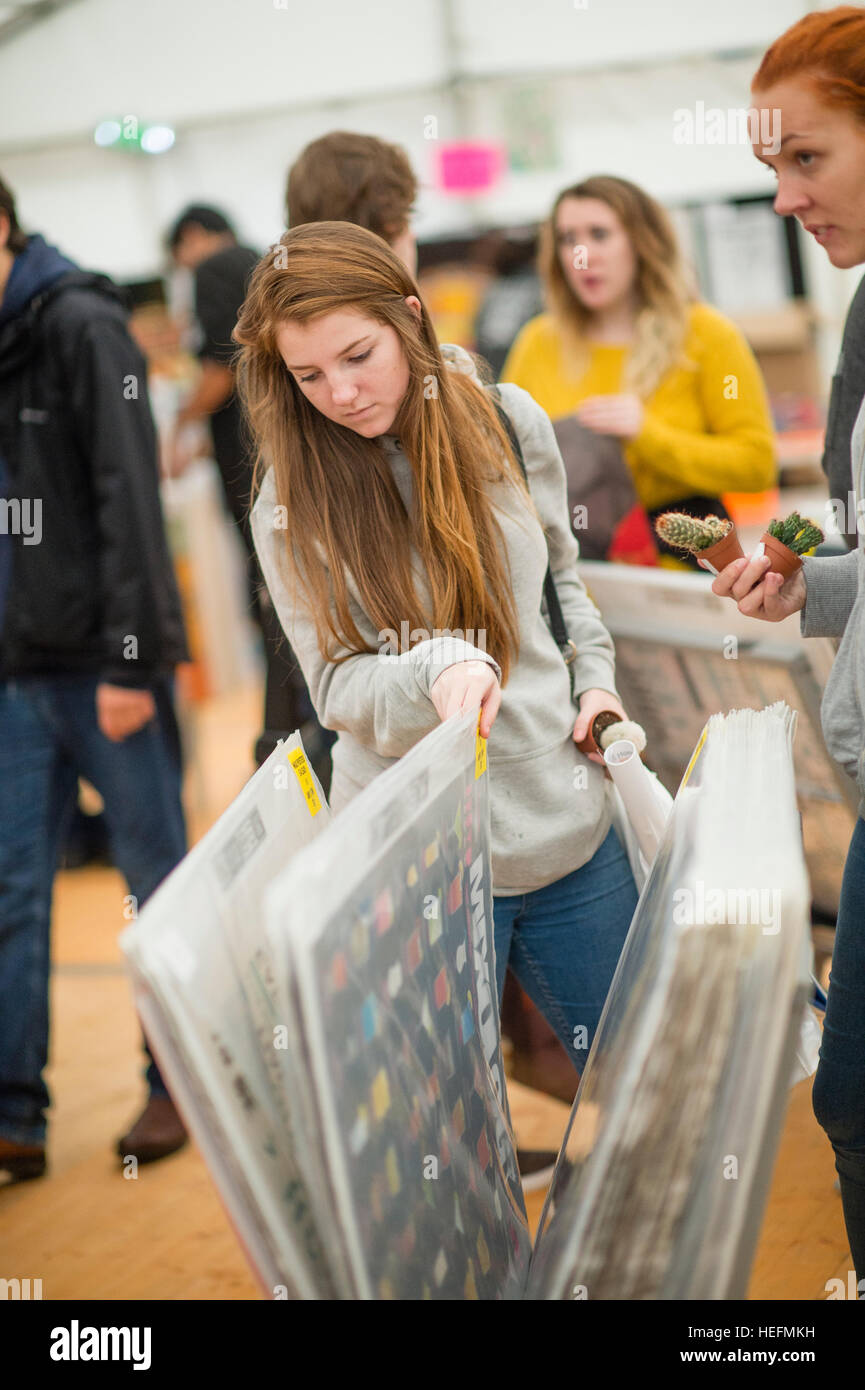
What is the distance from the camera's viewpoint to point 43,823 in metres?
2.30

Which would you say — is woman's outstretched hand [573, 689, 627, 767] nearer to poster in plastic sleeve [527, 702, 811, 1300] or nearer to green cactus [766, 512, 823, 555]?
green cactus [766, 512, 823, 555]

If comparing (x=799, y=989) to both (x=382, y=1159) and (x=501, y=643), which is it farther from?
(x=501, y=643)

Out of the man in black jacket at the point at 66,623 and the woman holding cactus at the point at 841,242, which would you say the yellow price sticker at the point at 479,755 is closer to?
the woman holding cactus at the point at 841,242

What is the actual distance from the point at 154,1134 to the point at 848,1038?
1558 mm

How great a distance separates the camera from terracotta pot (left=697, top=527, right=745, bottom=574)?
1.33 meters

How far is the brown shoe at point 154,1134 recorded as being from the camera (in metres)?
2.37

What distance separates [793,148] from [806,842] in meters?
1.01

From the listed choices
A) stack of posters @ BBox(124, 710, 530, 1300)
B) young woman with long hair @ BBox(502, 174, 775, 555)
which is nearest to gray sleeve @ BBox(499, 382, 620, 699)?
stack of posters @ BBox(124, 710, 530, 1300)

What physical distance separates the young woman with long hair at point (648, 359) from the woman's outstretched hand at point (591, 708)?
0.70 metres

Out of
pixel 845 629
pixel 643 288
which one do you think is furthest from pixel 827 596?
pixel 643 288

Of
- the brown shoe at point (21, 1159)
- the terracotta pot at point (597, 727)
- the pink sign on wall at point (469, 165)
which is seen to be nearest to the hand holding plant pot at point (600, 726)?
the terracotta pot at point (597, 727)

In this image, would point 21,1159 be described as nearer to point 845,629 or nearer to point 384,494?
point 384,494

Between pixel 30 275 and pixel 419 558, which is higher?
pixel 30 275
